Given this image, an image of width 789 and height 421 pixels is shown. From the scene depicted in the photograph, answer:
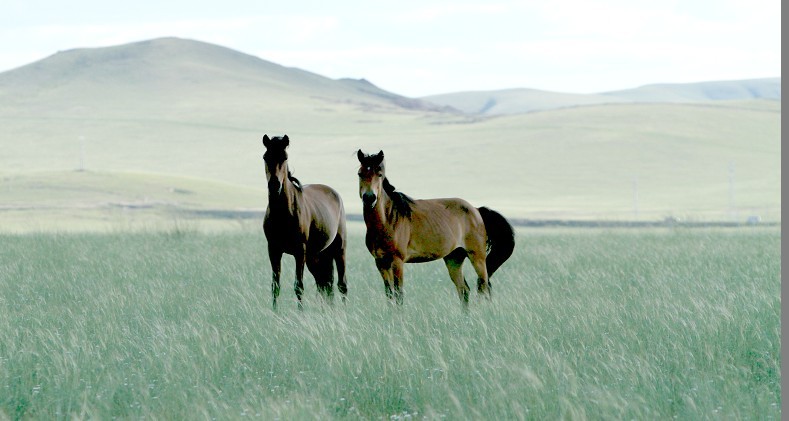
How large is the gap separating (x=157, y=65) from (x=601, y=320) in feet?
585

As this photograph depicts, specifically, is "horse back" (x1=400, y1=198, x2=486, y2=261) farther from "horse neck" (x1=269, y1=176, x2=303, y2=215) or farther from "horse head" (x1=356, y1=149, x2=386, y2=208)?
"horse neck" (x1=269, y1=176, x2=303, y2=215)

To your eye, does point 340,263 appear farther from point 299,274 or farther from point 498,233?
point 498,233

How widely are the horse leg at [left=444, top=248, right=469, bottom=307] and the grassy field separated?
161 millimetres

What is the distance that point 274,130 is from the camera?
4894 inches

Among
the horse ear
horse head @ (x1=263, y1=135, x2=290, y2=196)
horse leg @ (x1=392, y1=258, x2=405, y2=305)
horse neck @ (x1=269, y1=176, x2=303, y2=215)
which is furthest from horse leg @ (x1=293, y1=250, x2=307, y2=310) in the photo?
the horse ear

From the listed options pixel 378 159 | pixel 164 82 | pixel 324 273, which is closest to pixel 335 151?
pixel 164 82

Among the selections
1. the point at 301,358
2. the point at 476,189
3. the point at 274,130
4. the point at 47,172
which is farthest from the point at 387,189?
the point at 274,130

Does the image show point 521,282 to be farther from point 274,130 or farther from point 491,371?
point 274,130

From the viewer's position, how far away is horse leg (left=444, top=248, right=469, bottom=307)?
34.5ft

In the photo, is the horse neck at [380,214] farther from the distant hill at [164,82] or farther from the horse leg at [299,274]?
the distant hill at [164,82]

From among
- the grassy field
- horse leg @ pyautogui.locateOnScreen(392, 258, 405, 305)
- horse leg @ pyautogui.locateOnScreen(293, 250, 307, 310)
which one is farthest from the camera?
horse leg @ pyautogui.locateOnScreen(293, 250, 307, 310)

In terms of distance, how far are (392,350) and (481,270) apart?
3069mm

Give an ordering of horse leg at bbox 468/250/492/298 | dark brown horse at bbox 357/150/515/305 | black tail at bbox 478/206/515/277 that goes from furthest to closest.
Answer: black tail at bbox 478/206/515/277 → horse leg at bbox 468/250/492/298 → dark brown horse at bbox 357/150/515/305

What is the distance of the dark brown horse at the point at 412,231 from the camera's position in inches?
364
